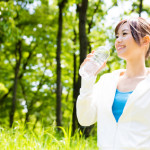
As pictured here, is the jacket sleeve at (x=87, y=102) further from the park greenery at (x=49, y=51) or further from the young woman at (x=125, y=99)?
the park greenery at (x=49, y=51)

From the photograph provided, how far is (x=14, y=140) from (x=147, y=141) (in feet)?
6.35

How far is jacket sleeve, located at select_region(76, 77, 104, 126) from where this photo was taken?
6.29 ft

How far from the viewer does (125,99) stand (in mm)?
1864

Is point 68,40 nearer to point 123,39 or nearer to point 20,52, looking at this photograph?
point 20,52

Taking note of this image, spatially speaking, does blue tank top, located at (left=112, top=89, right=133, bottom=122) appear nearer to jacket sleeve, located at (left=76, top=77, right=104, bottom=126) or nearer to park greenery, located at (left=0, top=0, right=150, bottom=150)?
jacket sleeve, located at (left=76, top=77, right=104, bottom=126)

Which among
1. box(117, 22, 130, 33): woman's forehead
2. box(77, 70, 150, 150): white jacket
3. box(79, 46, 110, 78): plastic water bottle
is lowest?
box(77, 70, 150, 150): white jacket

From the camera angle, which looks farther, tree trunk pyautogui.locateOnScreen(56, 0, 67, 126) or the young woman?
tree trunk pyautogui.locateOnScreen(56, 0, 67, 126)

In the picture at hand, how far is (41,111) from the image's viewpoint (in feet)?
53.6

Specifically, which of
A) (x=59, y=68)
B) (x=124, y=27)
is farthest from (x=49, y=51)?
(x=124, y=27)

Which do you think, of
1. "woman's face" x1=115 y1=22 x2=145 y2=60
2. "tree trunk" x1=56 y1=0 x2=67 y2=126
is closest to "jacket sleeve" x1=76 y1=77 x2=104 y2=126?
"woman's face" x1=115 y1=22 x2=145 y2=60

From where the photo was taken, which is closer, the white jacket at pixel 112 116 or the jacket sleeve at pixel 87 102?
the white jacket at pixel 112 116

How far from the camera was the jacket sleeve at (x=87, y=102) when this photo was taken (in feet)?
6.29

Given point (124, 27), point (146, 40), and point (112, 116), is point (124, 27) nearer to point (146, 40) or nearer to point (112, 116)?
point (146, 40)

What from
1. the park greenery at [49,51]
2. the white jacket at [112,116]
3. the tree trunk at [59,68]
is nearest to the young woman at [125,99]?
the white jacket at [112,116]
